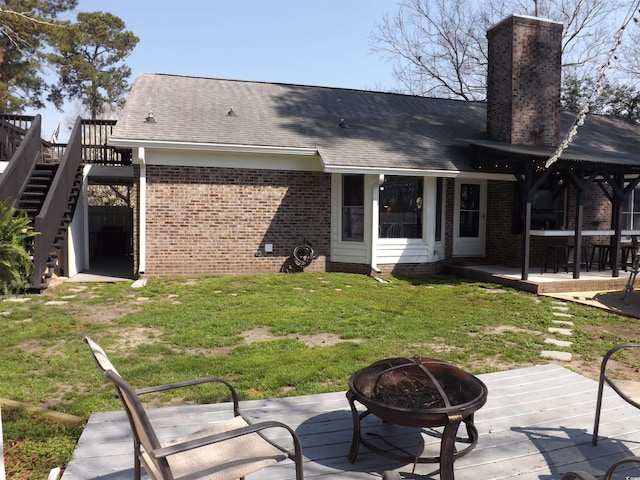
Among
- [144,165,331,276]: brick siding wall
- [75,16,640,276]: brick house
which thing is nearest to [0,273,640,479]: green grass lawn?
[144,165,331,276]: brick siding wall

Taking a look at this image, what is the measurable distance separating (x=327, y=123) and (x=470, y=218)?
457 cm

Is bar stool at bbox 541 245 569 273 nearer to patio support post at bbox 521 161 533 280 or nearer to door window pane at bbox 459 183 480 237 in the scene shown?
patio support post at bbox 521 161 533 280

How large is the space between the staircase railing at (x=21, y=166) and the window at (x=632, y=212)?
15.3m

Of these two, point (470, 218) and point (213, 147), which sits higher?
point (213, 147)

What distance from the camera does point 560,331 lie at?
670 centimetres

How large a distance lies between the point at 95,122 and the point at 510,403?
12.8 metres

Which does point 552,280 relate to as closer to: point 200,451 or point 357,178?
point 357,178

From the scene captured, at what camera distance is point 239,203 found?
35.9ft

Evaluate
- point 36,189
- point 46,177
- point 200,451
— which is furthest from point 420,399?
point 46,177

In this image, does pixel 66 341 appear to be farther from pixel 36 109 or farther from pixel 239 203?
pixel 36 109

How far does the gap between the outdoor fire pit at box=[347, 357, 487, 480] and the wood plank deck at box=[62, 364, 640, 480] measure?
0.14m

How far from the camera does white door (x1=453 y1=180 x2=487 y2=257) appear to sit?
12.6 metres

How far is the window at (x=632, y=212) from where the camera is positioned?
45.0ft

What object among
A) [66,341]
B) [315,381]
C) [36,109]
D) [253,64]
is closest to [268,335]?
[315,381]
